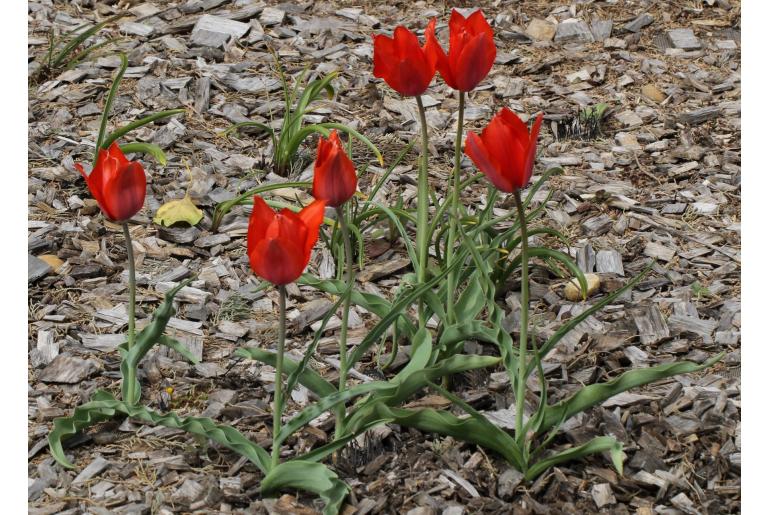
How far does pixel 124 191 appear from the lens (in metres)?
2.24

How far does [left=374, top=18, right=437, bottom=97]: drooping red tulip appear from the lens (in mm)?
2383

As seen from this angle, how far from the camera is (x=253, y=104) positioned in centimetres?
407

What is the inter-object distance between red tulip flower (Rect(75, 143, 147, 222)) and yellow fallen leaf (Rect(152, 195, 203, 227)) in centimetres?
108

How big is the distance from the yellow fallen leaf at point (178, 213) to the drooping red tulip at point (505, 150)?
1.62 meters

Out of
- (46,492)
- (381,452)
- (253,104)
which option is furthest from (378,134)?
(46,492)

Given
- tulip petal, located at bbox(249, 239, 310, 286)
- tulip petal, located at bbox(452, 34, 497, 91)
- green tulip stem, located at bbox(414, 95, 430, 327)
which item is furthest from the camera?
green tulip stem, located at bbox(414, 95, 430, 327)

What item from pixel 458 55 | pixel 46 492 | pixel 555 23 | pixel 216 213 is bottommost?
pixel 46 492

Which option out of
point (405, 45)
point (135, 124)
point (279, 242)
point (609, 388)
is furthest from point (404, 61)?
point (135, 124)

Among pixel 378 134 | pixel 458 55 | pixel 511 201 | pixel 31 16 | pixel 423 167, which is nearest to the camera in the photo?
pixel 458 55

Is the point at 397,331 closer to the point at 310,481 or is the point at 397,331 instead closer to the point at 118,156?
the point at 310,481

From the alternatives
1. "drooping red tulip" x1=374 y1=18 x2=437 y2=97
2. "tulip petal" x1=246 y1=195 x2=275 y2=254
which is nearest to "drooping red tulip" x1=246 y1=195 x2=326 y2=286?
"tulip petal" x1=246 y1=195 x2=275 y2=254

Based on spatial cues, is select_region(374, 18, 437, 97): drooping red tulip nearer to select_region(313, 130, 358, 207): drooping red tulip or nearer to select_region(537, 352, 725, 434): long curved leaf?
select_region(313, 130, 358, 207): drooping red tulip

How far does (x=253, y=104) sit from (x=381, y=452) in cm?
211

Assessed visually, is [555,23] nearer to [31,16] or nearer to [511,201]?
[511,201]
